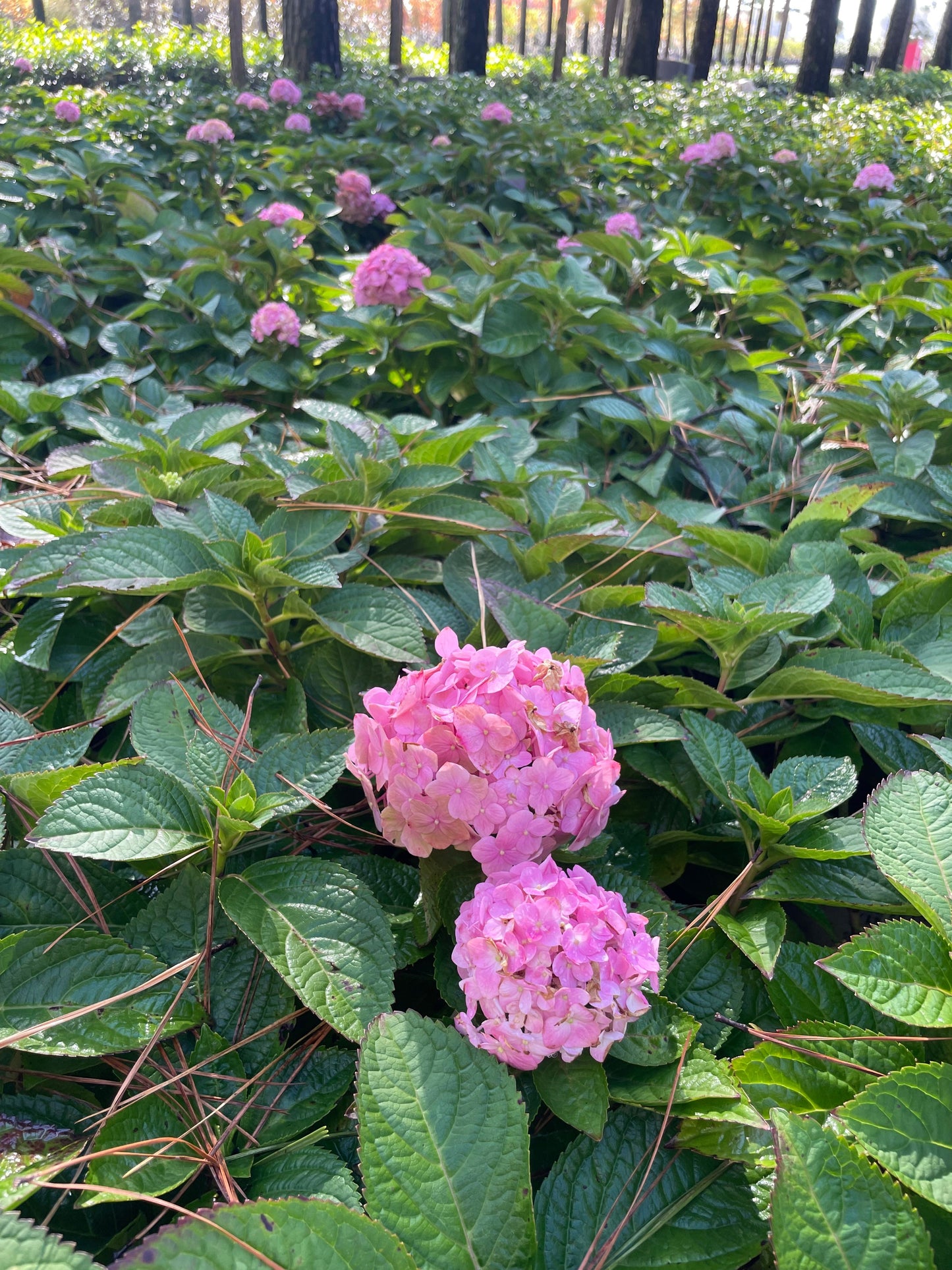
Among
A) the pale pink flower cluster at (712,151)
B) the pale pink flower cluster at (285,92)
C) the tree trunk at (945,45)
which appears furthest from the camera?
the tree trunk at (945,45)

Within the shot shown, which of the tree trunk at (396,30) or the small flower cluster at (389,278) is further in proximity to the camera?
the tree trunk at (396,30)

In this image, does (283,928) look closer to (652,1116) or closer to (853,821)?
(652,1116)

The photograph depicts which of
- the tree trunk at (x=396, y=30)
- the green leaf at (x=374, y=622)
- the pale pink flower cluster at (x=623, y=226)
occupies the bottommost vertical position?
the green leaf at (x=374, y=622)

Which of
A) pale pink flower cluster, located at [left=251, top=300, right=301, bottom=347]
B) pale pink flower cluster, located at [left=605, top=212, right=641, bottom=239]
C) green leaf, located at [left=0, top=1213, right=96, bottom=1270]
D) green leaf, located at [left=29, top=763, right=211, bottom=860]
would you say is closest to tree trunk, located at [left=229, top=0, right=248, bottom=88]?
pale pink flower cluster, located at [left=605, top=212, right=641, bottom=239]

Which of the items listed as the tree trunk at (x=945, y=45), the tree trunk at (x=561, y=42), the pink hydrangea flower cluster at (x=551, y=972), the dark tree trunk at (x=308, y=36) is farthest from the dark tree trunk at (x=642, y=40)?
the pink hydrangea flower cluster at (x=551, y=972)

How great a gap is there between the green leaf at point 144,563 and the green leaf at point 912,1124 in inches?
42.4

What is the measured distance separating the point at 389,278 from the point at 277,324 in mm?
408

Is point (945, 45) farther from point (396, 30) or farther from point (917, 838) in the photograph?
point (917, 838)

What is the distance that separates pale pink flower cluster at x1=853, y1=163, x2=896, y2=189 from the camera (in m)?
4.85

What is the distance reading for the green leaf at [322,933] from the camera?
942 mm

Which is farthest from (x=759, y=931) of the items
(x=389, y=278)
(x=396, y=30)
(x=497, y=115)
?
(x=396, y=30)

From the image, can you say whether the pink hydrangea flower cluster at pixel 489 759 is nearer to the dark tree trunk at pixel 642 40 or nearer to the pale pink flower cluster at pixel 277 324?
the pale pink flower cluster at pixel 277 324

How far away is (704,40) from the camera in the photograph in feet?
45.7

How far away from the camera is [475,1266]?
2.49 ft
